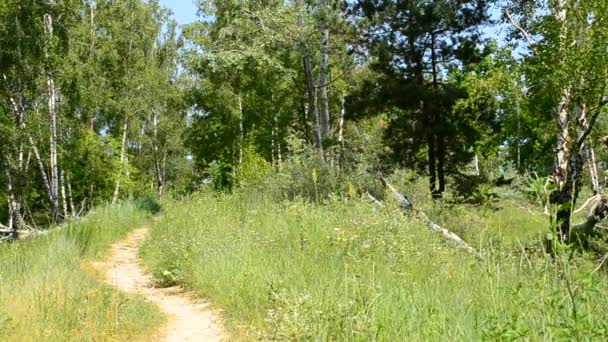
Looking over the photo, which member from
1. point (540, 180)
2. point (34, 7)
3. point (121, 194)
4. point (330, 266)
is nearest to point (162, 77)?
point (121, 194)

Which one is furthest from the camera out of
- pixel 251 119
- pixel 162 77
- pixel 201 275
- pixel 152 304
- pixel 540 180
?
pixel 162 77

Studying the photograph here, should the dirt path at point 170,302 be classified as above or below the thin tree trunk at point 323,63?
below

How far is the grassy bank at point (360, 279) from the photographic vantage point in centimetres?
321

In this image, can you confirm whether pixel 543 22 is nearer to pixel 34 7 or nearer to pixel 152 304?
pixel 152 304

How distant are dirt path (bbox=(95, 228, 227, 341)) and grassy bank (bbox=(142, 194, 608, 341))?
21 centimetres

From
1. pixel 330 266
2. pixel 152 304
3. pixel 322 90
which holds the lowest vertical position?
pixel 152 304

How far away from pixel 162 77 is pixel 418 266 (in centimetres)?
3775

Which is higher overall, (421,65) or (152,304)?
(421,65)

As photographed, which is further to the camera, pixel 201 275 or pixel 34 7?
pixel 34 7

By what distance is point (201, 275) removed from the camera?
24.3ft

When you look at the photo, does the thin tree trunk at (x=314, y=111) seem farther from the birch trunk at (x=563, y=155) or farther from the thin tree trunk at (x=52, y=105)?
the thin tree trunk at (x=52, y=105)

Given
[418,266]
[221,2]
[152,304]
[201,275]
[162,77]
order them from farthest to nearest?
[162,77], [221,2], [201,275], [152,304], [418,266]

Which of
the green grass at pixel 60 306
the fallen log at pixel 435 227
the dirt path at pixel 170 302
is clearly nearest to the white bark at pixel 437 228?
the fallen log at pixel 435 227

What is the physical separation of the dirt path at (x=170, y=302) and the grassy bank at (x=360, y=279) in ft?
0.69
